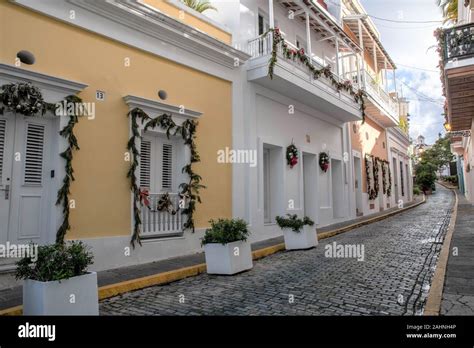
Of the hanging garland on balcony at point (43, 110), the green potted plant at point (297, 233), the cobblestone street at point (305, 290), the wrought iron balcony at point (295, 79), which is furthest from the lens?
the wrought iron balcony at point (295, 79)

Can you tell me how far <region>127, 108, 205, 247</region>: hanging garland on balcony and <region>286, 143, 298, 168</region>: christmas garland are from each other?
415cm

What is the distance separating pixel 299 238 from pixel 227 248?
307 centimetres

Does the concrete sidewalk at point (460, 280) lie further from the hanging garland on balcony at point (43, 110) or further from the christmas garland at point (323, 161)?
the christmas garland at point (323, 161)

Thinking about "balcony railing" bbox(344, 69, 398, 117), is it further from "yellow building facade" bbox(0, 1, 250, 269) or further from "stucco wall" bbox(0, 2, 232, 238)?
"stucco wall" bbox(0, 2, 232, 238)

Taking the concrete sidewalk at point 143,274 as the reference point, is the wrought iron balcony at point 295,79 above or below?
above

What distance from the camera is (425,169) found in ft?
123

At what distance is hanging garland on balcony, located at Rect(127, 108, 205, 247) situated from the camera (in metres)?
7.58

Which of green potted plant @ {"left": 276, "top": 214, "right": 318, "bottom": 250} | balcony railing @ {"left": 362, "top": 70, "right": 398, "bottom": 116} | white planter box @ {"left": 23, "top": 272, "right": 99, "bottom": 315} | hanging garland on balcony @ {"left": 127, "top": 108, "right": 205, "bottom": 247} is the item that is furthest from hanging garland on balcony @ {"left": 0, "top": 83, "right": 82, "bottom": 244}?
balcony railing @ {"left": 362, "top": 70, "right": 398, "bottom": 116}

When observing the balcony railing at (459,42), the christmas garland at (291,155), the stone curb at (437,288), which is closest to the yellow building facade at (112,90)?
the christmas garland at (291,155)

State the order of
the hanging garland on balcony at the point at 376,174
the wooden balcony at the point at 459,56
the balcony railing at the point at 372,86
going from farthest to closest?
the hanging garland on balcony at the point at 376,174, the balcony railing at the point at 372,86, the wooden balcony at the point at 459,56

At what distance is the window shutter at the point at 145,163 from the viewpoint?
→ 26.6 ft

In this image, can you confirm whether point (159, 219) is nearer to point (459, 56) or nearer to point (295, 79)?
point (295, 79)

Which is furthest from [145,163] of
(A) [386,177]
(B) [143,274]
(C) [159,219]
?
(A) [386,177]

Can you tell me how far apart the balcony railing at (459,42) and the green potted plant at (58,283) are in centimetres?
1006
